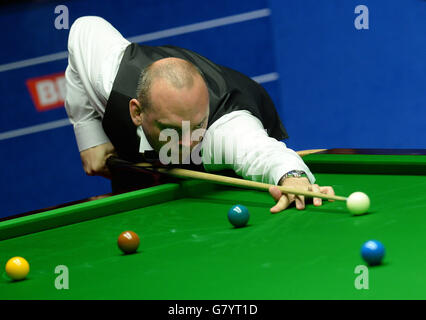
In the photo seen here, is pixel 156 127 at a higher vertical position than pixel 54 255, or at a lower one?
higher

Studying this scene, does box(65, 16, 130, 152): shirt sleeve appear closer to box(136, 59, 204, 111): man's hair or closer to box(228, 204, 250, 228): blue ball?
box(136, 59, 204, 111): man's hair

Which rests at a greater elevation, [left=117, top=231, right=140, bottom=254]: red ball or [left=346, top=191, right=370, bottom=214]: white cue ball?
[left=346, top=191, right=370, bottom=214]: white cue ball

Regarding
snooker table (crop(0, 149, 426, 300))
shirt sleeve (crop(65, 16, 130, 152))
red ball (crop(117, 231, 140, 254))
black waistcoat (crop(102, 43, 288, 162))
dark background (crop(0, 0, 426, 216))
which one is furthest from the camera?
dark background (crop(0, 0, 426, 216))

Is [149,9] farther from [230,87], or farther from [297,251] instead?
[297,251]

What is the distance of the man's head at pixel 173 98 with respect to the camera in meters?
2.80

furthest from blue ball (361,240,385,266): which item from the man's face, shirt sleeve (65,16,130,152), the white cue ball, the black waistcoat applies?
shirt sleeve (65,16,130,152)

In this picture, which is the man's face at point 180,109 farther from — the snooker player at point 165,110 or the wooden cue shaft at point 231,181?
the wooden cue shaft at point 231,181

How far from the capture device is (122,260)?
6.60 ft

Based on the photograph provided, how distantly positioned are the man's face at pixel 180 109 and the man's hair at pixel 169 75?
0.7 inches

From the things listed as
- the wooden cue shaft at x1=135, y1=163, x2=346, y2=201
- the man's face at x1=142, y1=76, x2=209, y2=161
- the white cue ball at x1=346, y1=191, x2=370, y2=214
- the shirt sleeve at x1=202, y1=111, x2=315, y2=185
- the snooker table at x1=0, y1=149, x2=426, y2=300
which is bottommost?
the snooker table at x1=0, y1=149, x2=426, y2=300

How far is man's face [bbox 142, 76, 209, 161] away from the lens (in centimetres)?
280

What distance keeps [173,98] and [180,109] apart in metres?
0.05
